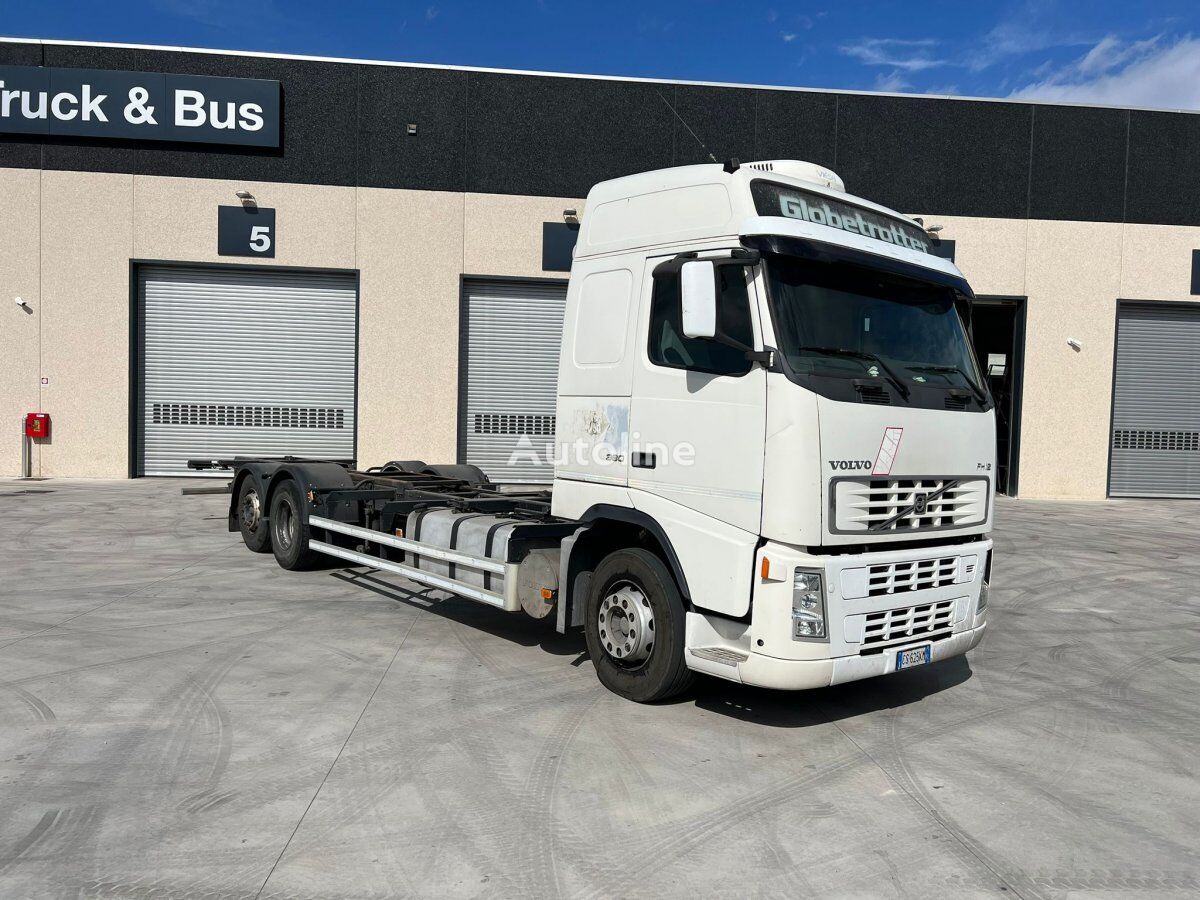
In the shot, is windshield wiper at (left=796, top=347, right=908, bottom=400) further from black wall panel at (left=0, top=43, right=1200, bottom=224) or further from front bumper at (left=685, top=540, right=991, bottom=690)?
black wall panel at (left=0, top=43, right=1200, bottom=224)

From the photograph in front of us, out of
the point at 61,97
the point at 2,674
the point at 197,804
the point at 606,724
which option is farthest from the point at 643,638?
the point at 61,97

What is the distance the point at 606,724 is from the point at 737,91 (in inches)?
612

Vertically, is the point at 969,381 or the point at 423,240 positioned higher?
the point at 423,240

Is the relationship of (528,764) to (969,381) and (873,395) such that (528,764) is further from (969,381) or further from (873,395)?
(969,381)

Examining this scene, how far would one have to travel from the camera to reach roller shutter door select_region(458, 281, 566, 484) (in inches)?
695

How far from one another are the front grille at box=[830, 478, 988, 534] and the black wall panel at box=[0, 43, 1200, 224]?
42.8ft

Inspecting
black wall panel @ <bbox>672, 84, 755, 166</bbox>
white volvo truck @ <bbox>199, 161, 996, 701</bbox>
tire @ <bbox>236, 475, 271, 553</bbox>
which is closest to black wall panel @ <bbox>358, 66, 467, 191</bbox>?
black wall panel @ <bbox>672, 84, 755, 166</bbox>

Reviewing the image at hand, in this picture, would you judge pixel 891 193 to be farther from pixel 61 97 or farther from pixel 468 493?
pixel 61 97

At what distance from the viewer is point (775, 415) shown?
14.9ft

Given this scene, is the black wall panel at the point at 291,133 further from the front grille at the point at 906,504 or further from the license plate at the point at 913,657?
the license plate at the point at 913,657

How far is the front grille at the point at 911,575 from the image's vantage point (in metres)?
4.77

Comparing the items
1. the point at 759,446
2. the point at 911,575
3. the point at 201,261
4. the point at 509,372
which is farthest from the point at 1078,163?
the point at 201,261

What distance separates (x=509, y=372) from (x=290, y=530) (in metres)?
8.95

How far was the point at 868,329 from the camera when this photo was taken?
5008 millimetres
